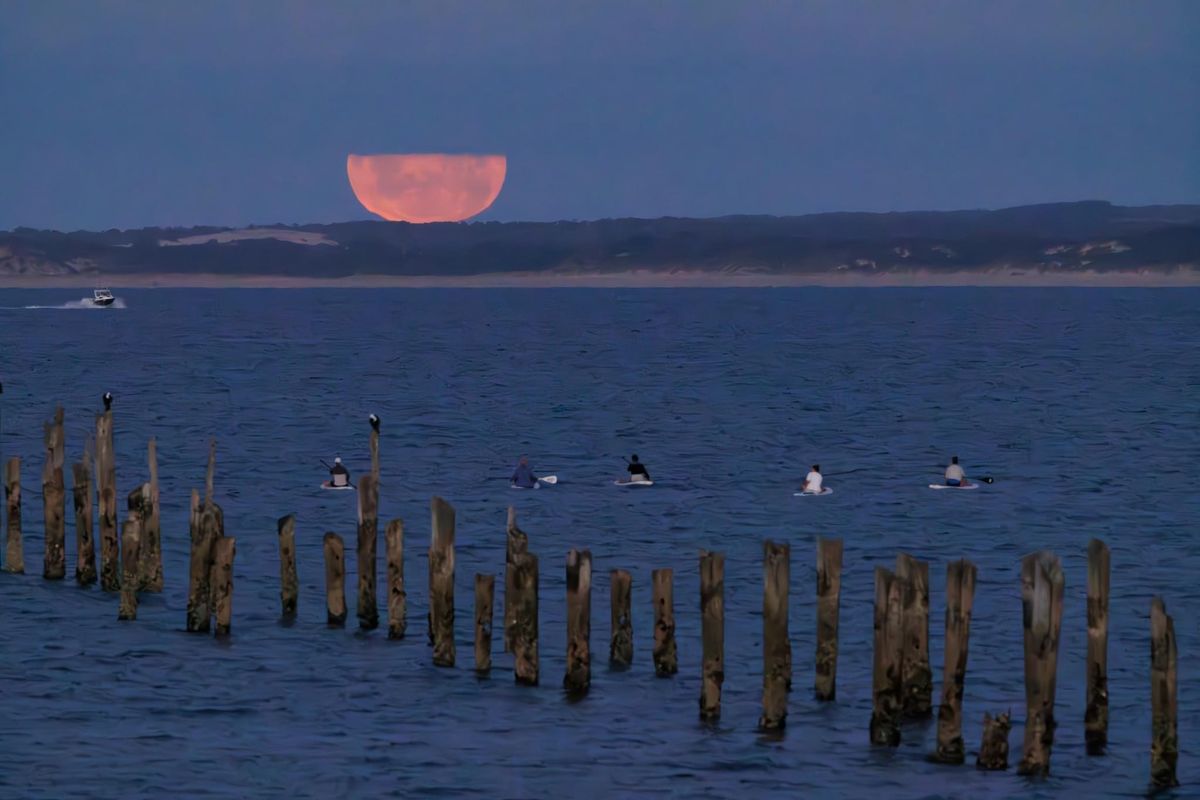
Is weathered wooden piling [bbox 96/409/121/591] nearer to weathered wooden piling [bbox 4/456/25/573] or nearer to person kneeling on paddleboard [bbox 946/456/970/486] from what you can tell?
weathered wooden piling [bbox 4/456/25/573]

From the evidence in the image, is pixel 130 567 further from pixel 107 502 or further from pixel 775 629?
pixel 775 629

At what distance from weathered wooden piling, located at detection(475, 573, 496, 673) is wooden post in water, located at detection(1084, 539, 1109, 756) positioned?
793 centimetres

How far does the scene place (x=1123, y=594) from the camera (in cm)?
3494

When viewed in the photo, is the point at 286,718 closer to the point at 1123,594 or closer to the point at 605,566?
the point at 605,566

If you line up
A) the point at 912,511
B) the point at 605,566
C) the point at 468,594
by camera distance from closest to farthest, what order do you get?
1. the point at 468,594
2. the point at 605,566
3. the point at 912,511

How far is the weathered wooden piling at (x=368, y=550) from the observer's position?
2858 centimetres

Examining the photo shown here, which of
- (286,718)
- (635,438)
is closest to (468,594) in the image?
(286,718)

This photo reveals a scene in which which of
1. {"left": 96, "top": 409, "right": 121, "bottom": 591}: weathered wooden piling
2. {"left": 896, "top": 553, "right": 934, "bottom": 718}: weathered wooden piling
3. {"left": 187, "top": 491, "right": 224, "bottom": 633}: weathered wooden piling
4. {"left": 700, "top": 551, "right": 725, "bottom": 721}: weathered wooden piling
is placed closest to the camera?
{"left": 896, "top": 553, "right": 934, "bottom": 718}: weathered wooden piling

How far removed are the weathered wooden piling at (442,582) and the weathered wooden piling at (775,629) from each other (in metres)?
4.68

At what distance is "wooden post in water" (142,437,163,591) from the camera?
30.3 m

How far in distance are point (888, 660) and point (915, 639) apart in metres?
0.42

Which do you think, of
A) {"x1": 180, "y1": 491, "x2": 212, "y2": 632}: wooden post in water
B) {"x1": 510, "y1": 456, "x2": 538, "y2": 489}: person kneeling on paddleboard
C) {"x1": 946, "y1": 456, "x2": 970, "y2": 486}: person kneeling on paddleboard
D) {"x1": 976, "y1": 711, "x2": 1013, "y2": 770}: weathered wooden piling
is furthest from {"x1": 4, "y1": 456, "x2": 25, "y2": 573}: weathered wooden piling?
{"x1": 946, "y1": 456, "x2": 970, "y2": 486}: person kneeling on paddleboard

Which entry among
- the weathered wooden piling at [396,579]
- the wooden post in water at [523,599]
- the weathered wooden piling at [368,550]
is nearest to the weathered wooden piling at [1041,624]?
the wooden post in water at [523,599]

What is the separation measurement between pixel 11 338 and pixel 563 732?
166 meters
